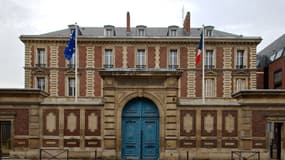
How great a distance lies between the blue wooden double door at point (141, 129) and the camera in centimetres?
2155

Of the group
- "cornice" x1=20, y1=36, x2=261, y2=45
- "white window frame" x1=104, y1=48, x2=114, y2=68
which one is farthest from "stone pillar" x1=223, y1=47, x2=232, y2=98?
"white window frame" x1=104, y1=48, x2=114, y2=68

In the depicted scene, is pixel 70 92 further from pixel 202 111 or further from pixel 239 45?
pixel 202 111

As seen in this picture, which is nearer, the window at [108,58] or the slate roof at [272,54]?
the window at [108,58]

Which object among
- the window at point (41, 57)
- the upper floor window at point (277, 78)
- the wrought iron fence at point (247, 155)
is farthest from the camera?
the upper floor window at point (277, 78)

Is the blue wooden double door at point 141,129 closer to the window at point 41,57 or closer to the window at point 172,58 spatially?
the window at point 172,58

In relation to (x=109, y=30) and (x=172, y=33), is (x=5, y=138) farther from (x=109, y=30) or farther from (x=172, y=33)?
(x=172, y=33)

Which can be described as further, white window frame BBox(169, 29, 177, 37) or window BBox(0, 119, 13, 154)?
white window frame BBox(169, 29, 177, 37)

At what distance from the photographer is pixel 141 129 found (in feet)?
70.7

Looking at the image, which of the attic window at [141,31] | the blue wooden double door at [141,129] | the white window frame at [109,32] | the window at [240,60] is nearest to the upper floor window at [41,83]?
the white window frame at [109,32]

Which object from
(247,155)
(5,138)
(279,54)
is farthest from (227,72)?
(5,138)

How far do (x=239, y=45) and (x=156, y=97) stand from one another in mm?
27014

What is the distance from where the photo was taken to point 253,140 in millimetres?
21266

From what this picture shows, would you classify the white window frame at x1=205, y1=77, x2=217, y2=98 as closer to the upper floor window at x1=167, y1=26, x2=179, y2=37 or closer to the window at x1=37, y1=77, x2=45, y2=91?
the upper floor window at x1=167, y1=26, x2=179, y2=37

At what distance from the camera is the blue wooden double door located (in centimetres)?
2155
